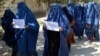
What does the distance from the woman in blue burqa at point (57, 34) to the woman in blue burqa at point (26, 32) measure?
1.43 ft

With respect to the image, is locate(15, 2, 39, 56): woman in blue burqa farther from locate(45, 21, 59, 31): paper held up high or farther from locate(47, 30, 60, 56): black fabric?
locate(45, 21, 59, 31): paper held up high

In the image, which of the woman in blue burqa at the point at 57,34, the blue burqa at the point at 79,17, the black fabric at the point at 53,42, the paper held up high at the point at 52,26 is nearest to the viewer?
the paper held up high at the point at 52,26

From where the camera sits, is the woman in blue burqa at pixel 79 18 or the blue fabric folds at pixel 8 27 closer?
the blue fabric folds at pixel 8 27

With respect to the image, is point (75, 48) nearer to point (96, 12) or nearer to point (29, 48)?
point (96, 12)

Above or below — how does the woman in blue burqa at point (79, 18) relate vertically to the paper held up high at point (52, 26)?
below

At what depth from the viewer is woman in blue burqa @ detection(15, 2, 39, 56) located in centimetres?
573

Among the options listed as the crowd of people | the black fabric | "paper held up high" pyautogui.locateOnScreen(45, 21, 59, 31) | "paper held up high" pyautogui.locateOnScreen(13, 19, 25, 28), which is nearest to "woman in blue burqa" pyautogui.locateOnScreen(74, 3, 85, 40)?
the crowd of people

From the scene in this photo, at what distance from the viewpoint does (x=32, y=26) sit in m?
5.75

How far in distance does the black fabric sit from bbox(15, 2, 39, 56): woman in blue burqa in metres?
0.42

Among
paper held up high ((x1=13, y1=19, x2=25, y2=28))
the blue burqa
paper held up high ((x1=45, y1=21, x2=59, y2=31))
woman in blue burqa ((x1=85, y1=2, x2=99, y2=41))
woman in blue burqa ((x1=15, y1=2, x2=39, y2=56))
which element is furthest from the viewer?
the blue burqa

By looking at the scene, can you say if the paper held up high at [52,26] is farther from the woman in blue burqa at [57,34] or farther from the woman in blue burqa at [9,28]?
the woman in blue burqa at [9,28]

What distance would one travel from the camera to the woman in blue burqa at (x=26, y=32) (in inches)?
225

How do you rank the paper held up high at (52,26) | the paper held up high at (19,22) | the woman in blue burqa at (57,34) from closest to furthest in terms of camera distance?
the paper held up high at (52,26) < the woman in blue burqa at (57,34) < the paper held up high at (19,22)

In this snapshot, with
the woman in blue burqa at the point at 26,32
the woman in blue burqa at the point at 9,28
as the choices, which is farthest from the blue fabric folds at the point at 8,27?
the woman in blue burqa at the point at 26,32
